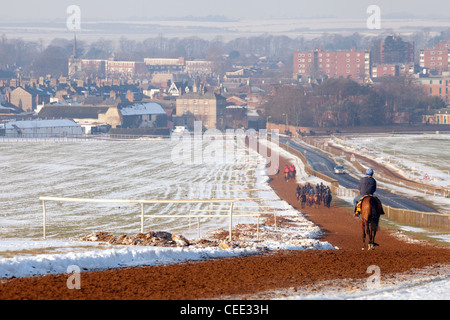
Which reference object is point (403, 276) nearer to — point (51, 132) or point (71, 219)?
point (71, 219)

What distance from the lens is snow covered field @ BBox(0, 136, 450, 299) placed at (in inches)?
639

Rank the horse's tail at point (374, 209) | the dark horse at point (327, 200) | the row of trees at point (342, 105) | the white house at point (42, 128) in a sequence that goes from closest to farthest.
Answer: the horse's tail at point (374, 209), the dark horse at point (327, 200), the white house at point (42, 128), the row of trees at point (342, 105)

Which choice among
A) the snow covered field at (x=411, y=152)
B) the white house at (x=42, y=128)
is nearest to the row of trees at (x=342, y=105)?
the snow covered field at (x=411, y=152)

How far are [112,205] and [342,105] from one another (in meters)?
112

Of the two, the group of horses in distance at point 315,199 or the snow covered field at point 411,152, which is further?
the snow covered field at point 411,152

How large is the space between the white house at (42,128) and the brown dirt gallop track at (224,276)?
5016 inches

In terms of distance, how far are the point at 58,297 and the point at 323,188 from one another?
126ft

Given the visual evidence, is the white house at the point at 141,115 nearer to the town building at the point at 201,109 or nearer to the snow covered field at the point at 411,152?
the town building at the point at 201,109

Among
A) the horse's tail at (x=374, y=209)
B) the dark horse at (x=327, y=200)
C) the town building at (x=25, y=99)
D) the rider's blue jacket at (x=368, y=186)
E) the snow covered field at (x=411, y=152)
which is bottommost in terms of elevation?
the snow covered field at (x=411, y=152)

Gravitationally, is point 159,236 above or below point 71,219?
above

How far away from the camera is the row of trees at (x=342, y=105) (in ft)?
531

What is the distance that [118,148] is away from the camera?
12500cm
